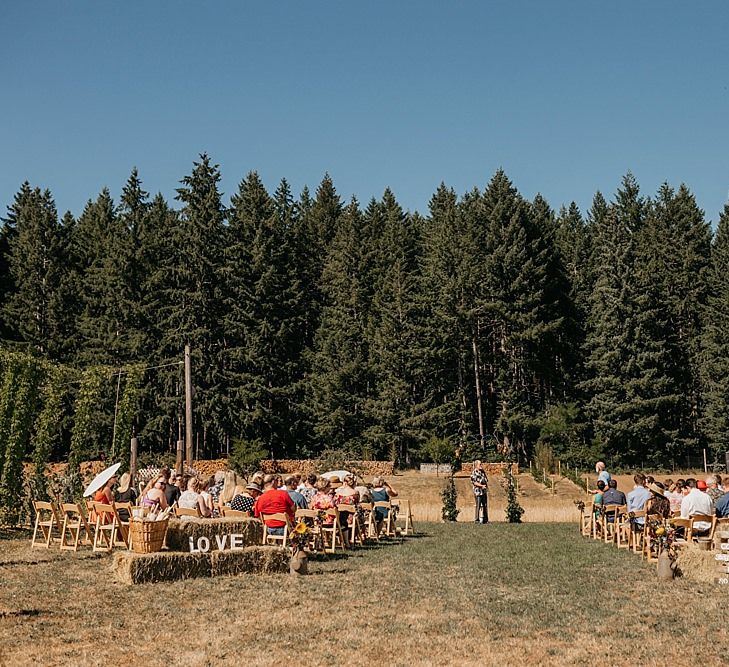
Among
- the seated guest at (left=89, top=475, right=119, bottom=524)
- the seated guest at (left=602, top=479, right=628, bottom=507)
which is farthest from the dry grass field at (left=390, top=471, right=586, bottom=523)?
the seated guest at (left=89, top=475, right=119, bottom=524)

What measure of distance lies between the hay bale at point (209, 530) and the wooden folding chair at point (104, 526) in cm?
170

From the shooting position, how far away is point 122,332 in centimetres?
4931

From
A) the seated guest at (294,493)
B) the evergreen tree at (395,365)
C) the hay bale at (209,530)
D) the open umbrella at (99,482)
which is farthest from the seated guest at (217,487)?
the evergreen tree at (395,365)

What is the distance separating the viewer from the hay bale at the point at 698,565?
1123 cm

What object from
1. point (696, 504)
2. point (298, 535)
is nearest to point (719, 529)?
point (696, 504)

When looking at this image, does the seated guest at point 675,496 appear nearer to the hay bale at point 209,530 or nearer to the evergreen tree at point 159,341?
the hay bale at point 209,530

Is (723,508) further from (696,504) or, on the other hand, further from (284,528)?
(284,528)

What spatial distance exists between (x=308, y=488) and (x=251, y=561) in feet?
18.2

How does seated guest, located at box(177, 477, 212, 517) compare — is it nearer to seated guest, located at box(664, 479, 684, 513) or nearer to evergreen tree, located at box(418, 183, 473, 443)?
seated guest, located at box(664, 479, 684, 513)

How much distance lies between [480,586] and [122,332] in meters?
41.2

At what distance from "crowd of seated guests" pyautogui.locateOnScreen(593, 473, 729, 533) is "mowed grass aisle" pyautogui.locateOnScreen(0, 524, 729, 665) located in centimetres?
135

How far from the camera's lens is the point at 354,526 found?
1605 centimetres

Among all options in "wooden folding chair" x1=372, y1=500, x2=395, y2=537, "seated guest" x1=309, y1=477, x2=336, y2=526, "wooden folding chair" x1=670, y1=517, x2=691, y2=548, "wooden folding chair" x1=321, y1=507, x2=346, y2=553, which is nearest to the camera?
"wooden folding chair" x1=670, y1=517, x2=691, y2=548

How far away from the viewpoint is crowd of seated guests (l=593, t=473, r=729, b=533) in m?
13.5
